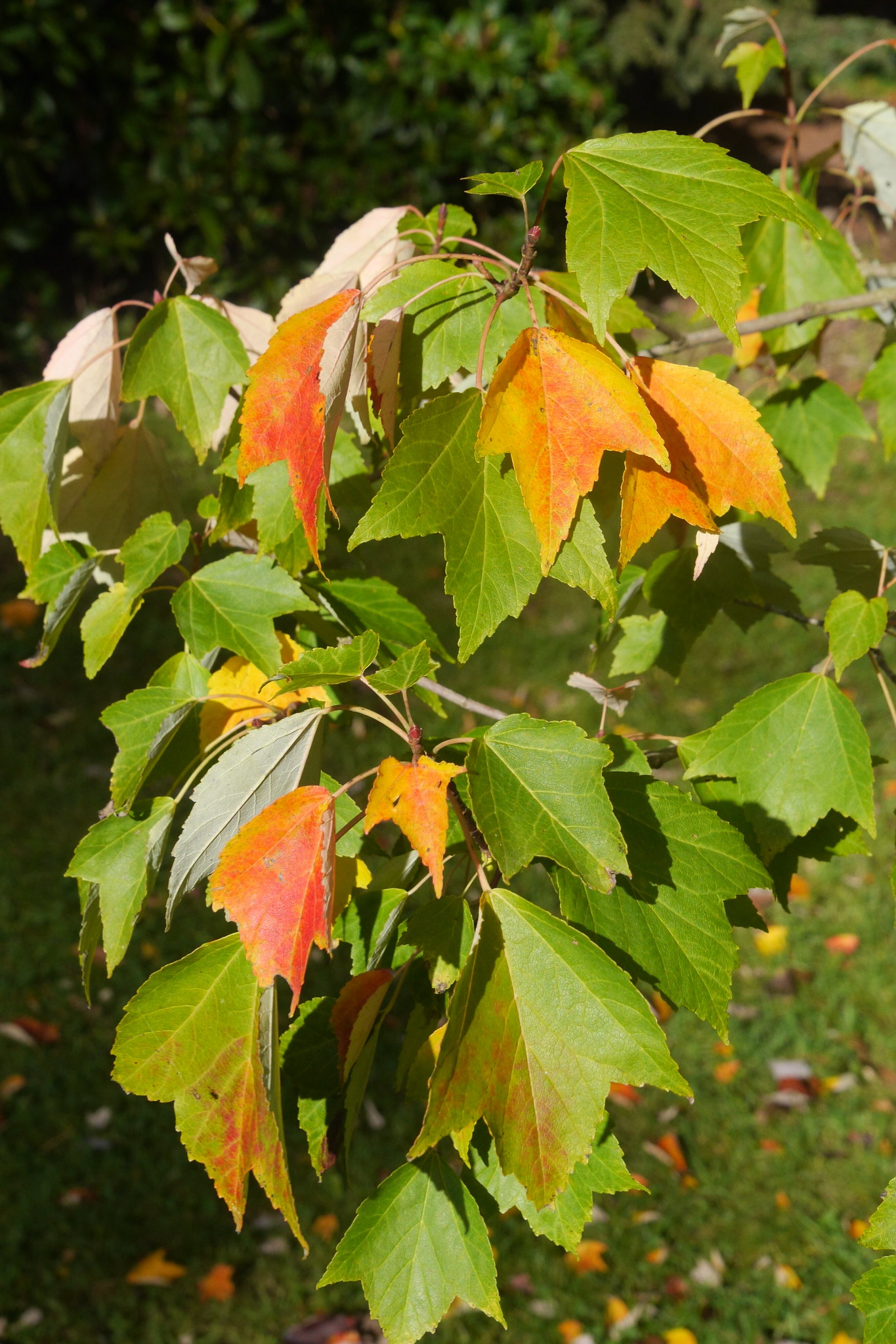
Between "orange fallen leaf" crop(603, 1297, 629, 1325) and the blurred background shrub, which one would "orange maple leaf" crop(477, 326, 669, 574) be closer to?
"orange fallen leaf" crop(603, 1297, 629, 1325)

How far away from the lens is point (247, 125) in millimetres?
5566

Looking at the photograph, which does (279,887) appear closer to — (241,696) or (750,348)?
(241,696)

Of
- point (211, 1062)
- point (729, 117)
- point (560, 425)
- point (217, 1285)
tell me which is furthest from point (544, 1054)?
point (217, 1285)

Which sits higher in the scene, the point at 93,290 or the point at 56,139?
the point at 56,139

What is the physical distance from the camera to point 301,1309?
8.70 ft

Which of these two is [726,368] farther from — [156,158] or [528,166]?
[156,158]

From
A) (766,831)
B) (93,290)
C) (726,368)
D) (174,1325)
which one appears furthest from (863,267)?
(93,290)

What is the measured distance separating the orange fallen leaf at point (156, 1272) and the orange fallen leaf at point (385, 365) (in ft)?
8.22

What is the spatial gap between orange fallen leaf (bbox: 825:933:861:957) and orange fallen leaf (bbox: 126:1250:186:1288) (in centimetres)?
224

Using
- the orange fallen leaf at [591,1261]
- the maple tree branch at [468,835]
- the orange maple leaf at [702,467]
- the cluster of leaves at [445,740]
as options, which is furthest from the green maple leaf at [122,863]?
the orange fallen leaf at [591,1261]

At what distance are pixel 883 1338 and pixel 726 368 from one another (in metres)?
1.44

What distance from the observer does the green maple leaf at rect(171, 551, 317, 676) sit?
1191mm

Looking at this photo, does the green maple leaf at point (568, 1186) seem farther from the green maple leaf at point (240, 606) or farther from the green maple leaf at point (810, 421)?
the green maple leaf at point (810, 421)

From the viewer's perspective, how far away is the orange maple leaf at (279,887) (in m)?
0.86
